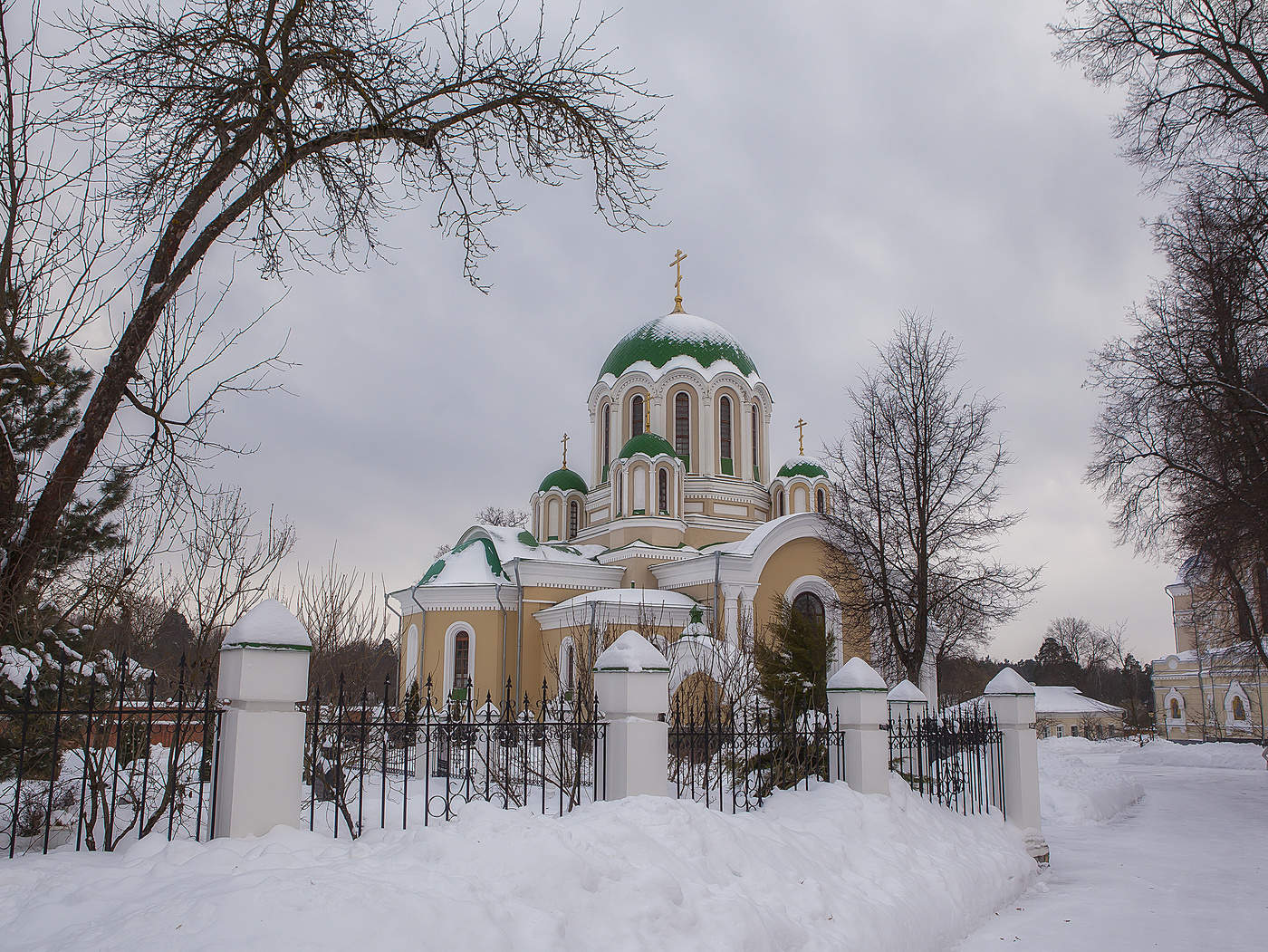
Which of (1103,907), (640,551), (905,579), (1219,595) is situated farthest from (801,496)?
(1103,907)

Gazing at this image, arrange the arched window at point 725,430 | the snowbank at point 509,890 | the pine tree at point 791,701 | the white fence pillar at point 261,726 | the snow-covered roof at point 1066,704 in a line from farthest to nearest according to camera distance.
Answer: the snow-covered roof at point 1066,704, the arched window at point 725,430, the pine tree at point 791,701, the white fence pillar at point 261,726, the snowbank at point 509,890

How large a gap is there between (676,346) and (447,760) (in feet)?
86.8

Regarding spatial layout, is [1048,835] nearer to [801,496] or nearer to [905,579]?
[905,579]

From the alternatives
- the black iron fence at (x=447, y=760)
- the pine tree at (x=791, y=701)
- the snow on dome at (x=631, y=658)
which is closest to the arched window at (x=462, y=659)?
the black iron fence at (x=447, y=760)

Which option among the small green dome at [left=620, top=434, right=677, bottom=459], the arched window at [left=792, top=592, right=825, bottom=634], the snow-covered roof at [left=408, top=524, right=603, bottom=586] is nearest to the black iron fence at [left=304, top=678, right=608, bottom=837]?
the snow-covered roof at [left=408, top=524, right=603, bottom=586]

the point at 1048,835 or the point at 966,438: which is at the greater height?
the point at 966,438

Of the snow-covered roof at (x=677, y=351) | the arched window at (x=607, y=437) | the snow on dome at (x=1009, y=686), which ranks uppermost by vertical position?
the snow-covered roof at (x=677, y=351)

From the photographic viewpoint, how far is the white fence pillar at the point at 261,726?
480cm

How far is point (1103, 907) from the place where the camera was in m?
7.83

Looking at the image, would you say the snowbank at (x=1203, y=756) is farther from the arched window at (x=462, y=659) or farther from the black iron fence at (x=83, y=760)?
the black iron fence at (x=83, y=760)

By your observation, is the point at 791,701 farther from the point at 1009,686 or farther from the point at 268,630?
the point at 268,630

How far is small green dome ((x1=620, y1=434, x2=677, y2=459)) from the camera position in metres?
28.2

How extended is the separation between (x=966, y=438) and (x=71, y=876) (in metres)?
16.6

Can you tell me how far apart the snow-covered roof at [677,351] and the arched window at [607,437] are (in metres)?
1.05
